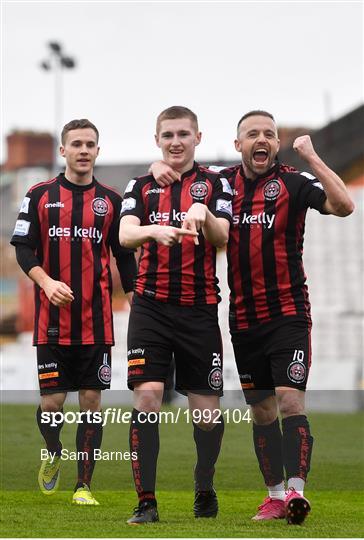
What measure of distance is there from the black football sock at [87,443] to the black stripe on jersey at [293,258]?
1549 millimetres

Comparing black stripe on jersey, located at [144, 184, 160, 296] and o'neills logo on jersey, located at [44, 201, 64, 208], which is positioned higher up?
o'neills logo on jersey, located at [44, 201, 64, 208]

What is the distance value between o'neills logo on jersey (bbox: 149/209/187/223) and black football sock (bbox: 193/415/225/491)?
104 centimetres

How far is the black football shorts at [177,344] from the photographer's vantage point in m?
5.68

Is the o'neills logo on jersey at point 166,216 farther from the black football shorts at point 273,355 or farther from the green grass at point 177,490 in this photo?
the green grass at point 177,490

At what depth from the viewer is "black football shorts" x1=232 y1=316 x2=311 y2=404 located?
5730 mm

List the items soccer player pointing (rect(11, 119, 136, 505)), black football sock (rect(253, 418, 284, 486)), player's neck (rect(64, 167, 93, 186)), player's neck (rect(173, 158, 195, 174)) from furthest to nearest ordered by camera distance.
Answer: player's neck (rect(64, 167, 93, 186))
soccer player pointing (rect(11, 119, 136, 505))
black football sock (rect(253, 418, 284, 486))
player's neck (rect(173, 158, 195, 174))

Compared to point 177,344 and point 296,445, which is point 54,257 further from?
point 296,445

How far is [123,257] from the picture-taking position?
6938 mm

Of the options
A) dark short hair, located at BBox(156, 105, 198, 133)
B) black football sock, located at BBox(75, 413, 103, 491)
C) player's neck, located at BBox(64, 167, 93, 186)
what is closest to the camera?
dark short hair, located at BBox(156, 105, 198, 133)

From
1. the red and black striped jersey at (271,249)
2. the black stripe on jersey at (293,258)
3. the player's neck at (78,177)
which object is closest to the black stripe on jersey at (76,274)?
the player's neck at (78,177)

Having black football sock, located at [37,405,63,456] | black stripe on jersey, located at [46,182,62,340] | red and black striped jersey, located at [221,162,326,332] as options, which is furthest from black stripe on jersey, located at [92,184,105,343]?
red and black striped jersey, located at [221,162,326,332]

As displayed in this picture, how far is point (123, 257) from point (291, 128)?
2147 cm

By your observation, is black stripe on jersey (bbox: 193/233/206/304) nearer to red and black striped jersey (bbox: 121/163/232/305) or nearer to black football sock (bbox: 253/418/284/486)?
red and black striped jersey (bbox: 121/163/232/305)

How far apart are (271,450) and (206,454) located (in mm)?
442
